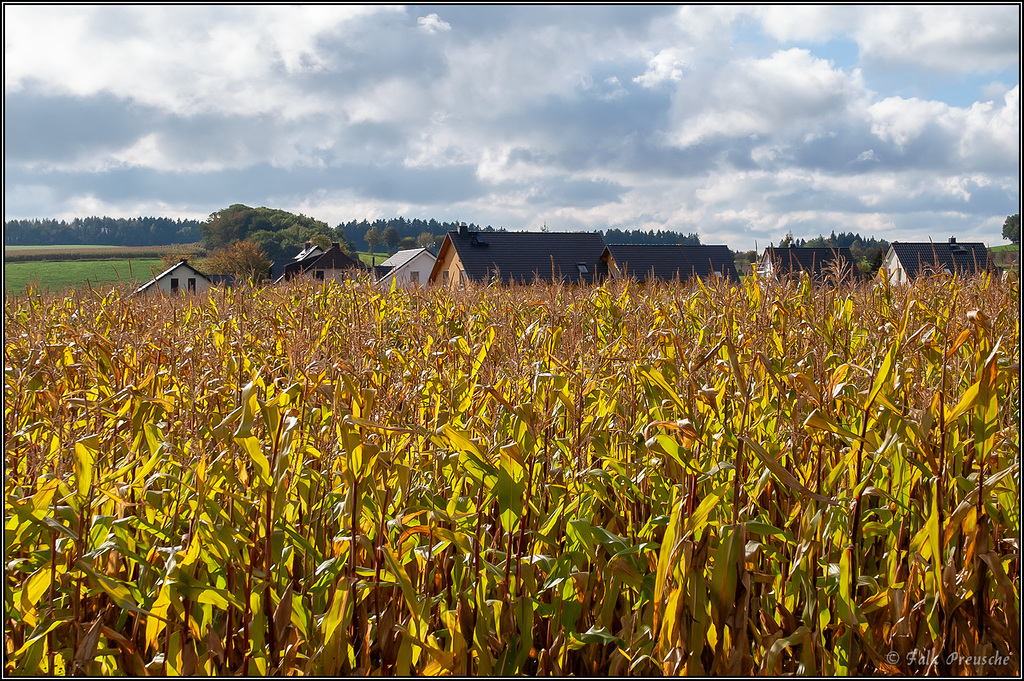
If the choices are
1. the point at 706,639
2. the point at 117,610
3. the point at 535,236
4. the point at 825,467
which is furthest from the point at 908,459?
the point at 535,236

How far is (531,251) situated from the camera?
33781 millimetres

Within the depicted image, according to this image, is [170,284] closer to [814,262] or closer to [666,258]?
[814,262]

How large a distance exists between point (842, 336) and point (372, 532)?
2837mm

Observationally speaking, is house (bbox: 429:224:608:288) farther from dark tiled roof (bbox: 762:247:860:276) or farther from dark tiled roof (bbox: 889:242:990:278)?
dark tiled roof (bbox: 889:242:990:278)

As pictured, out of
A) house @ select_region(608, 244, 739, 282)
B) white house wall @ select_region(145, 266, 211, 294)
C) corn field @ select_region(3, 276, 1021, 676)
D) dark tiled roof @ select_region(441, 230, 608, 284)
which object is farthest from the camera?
dark tiled roof @ select_region(441, 230, 608, 284)

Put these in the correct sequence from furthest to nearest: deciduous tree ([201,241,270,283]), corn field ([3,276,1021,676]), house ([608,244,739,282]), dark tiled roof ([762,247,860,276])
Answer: deciduous tree ([201,241,270,283]) < house ([608,244,739,282]) < dark tiled roof ([762,247,860,276]) < corn field ([3,276,1021,676])

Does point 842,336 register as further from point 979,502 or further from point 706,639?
point 706,639

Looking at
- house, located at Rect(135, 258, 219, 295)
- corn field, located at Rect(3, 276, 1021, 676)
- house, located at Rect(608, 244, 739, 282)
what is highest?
house, located at Rect(608, 244, 739, 282)

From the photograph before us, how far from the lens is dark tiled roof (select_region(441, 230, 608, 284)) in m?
31.6

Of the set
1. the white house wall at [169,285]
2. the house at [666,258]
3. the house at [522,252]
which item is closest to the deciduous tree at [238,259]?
the house at [522,252]

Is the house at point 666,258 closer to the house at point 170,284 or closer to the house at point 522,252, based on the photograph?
the house at point 522,252

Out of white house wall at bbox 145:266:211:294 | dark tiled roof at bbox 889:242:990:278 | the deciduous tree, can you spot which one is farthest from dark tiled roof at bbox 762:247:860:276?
the deciduous tree

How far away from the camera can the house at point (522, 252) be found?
31.6m

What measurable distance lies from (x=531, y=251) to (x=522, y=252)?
0.68 meters
